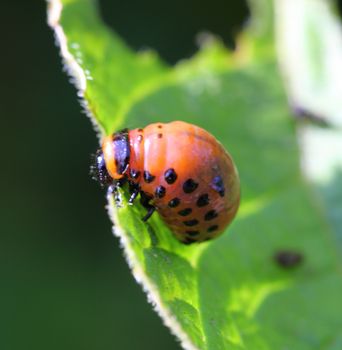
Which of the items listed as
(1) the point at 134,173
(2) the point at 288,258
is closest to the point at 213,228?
(1) the point at 134,173

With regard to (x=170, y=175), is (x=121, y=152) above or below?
above

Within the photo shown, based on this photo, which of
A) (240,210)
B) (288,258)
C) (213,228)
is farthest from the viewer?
(240,210)

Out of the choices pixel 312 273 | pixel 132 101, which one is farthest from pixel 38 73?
pixel 312 273

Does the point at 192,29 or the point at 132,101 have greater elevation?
the point at 192,29

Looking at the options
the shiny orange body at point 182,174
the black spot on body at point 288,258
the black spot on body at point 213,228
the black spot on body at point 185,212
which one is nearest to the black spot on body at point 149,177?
the shiny orange body at point 182,174

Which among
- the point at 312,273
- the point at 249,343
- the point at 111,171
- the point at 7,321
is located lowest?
the point at 249,343

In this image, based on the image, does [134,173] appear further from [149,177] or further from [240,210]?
[240,210]

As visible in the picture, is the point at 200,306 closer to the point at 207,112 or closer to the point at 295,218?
the point at 295,218
